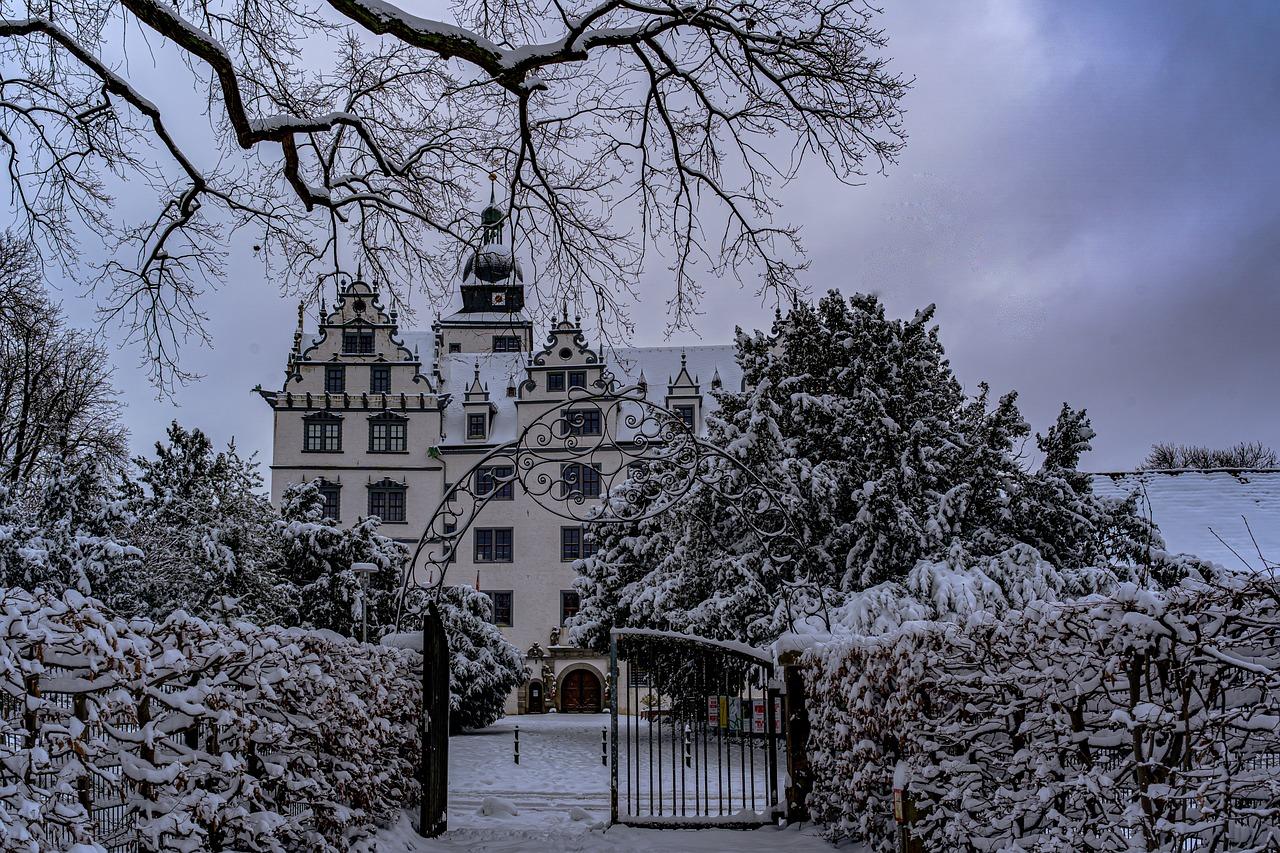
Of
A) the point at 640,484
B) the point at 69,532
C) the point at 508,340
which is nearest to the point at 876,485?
the point at 640,484

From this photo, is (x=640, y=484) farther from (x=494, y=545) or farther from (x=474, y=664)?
(x=494, y=545)

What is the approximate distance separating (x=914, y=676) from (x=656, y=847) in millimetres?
4306

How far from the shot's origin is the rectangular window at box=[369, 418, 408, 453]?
39906 mm

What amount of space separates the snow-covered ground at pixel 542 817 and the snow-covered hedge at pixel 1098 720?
140 inches

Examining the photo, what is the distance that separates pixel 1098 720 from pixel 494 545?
36986 millimetres

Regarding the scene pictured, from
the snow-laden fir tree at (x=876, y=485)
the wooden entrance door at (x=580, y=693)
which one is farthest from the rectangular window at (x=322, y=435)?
the snow-laden fir tree at (x=876, y=485)

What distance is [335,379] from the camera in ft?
130

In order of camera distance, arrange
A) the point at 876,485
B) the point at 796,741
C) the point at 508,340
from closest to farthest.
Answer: the point at 796,741 < the point at 876,485 < the point at 508,340

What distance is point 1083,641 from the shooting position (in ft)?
15.4

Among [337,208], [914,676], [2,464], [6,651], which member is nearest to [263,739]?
[6,651]

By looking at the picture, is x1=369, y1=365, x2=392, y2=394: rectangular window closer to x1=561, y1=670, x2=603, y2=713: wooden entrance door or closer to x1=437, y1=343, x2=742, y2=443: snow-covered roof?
x1=437, y1=343, x2=742, y2=443: snow-covered roof

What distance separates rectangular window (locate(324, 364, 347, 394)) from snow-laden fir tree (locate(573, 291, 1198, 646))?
2246 centimetres

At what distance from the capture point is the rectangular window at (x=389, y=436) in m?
39.9

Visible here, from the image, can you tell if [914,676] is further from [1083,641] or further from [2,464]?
[2,464]
